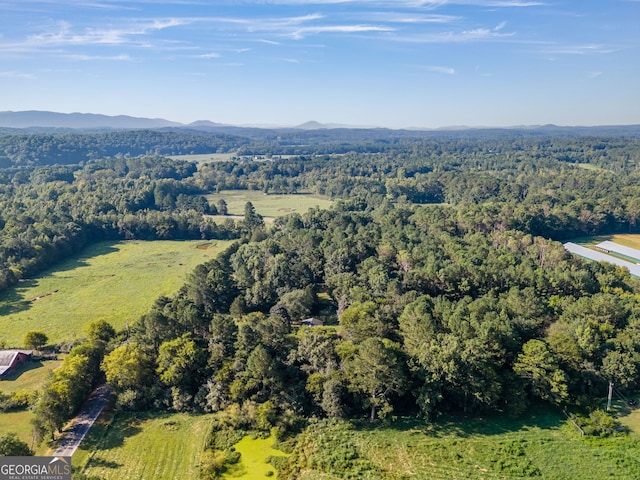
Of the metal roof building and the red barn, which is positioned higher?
the metal roof building

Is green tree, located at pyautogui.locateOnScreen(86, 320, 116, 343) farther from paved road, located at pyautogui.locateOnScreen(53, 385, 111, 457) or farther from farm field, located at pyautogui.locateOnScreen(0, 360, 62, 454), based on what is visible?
paved road, located at pyautogui.locateOnScreen(53, 385, 111, 457)

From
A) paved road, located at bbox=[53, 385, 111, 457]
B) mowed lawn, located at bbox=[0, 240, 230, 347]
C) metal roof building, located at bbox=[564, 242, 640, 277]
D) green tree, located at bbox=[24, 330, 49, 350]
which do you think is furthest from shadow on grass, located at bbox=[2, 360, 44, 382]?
metal roof building, located at bbox=[564, 242, 640, 277]

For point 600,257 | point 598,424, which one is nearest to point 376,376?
point 598,424

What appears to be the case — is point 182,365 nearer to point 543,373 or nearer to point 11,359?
point 11,359

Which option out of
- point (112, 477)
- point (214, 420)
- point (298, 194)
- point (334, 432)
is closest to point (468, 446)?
point (334, 432)

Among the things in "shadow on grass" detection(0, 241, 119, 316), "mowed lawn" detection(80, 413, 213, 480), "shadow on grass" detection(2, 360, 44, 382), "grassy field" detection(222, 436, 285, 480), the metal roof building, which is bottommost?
"grassy field" detection(222, 436, 285, 480)

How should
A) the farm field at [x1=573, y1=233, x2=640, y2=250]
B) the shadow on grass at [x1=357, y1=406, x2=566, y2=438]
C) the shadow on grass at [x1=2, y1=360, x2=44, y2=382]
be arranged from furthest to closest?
1. the farm field at [x1=573, y1=233, x2=640, y2=250]
2. the shadow on grass at [x1=2, y1=360, x2=44, y2=382]
3. the shadow on grass at [x1=357, y1=406, x2=566, y2=438]

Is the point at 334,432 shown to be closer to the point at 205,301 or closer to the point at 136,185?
the point at 205,301
